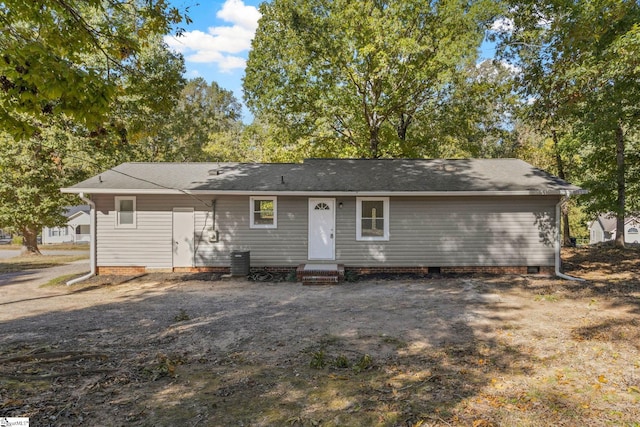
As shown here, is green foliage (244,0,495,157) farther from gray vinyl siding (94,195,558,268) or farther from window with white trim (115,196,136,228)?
window with white trim (115,196,136,228)

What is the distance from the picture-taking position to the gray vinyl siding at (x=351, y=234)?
11.1 m

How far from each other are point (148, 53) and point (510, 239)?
18.3 metres

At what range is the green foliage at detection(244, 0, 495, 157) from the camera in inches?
607

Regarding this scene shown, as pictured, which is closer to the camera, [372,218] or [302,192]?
[302,192]

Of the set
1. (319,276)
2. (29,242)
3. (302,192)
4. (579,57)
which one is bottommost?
(319,276)

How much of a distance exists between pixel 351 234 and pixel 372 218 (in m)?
0.84

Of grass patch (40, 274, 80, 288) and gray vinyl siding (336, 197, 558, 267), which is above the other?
gray vinyl siding (336, 197, 558, 267)

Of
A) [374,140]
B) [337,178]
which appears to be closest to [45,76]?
[337,178]

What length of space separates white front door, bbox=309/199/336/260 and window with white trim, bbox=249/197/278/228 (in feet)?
3.74

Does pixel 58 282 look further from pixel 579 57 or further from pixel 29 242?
pixel 579 57

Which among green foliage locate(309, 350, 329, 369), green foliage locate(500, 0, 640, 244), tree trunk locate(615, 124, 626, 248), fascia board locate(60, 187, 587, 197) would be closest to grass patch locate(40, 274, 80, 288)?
fascia board locate(60, 187, 587, 197)

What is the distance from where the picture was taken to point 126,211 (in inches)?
444

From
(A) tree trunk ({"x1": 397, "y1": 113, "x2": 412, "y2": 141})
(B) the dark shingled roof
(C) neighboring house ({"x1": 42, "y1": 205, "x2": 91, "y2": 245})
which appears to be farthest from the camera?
(C) neighboring house ({"x1": 42, "y1": 205, "x2": 91, "y2": 245})

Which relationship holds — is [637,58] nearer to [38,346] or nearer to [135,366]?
[135,366]
